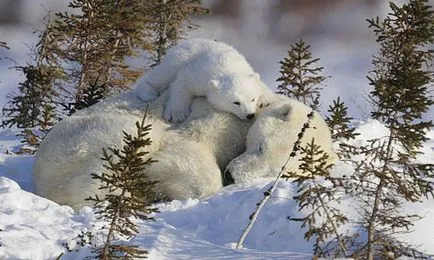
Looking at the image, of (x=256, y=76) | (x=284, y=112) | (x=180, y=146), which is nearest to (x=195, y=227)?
(x=180, y=146)

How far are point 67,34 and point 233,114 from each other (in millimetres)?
13839

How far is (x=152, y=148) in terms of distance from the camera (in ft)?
29.9

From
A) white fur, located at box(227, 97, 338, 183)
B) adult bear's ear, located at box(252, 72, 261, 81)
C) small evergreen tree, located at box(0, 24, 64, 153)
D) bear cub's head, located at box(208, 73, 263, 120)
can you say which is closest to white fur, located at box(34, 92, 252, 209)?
bear cub's head, located at box(208, 73, 263, 120)

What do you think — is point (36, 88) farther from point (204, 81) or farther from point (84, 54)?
point (204, 81)

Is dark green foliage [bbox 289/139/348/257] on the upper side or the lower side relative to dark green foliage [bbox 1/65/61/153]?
lower

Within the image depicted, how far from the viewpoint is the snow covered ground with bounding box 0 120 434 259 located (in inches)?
203

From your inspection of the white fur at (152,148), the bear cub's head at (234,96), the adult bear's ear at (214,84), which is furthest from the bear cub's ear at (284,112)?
the adult bear's ear at (214,84)

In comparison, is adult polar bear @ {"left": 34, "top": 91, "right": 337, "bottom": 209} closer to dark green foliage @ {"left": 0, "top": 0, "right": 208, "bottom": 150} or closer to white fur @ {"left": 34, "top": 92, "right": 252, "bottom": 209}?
white fur @ {"left": 34, "top": 92, "right": 252, "bottom": 209}

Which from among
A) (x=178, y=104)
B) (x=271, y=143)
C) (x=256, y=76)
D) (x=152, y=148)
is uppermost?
(x=256, y=76)

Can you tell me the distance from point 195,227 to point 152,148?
211cm

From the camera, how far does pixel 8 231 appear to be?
18.0 ft

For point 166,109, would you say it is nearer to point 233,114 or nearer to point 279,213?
point 233,114

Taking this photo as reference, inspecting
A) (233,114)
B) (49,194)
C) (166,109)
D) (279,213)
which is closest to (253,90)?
(233,114)

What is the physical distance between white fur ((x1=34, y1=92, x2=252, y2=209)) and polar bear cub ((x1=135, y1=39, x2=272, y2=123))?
18cm
